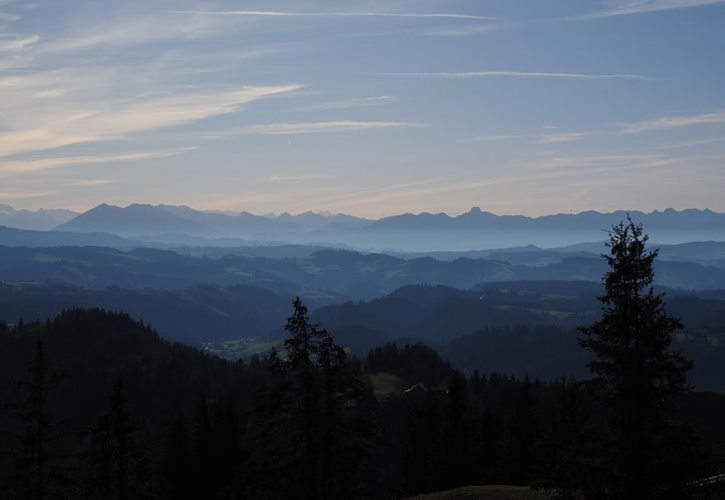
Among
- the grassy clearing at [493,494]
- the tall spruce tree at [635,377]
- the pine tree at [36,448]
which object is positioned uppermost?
the tall spruce tree at [635,377]

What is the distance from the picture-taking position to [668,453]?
23297 mm

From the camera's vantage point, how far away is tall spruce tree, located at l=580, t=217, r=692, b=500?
76.9 ft

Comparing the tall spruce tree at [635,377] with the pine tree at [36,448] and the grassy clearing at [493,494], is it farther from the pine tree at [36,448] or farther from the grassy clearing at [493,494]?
the pine tree at [36,448]

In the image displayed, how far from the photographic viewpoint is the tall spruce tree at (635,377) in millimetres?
23453

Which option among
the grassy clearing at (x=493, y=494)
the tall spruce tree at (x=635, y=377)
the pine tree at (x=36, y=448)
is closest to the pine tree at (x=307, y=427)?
the tall spruce tree at (x=635, y=377)

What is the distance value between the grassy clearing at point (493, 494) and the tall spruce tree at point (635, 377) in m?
16.4

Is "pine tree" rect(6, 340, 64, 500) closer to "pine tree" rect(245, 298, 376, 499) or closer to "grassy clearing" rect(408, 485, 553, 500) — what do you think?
"pine tree" rect(245, 298, 376, 499)

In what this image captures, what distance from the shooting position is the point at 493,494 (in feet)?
144

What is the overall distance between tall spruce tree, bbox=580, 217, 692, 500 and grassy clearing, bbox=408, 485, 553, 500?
53.8 ft

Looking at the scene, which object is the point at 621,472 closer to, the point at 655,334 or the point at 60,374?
the point at 655,334

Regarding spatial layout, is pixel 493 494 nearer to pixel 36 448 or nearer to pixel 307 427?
pixel 307 427

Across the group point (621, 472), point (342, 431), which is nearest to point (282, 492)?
point (342, 431)

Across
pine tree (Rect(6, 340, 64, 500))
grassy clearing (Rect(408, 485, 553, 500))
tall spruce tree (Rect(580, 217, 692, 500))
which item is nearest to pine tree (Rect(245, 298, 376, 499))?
tall spruce tree (Rect(580, 217, 692, 500))

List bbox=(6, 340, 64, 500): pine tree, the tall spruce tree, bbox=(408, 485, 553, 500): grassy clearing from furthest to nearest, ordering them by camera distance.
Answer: bbox=(408, 485, 553, 500): grassy clearing, bbox=(6, 340, 64, 500): pine tree, the tall spruce tree
